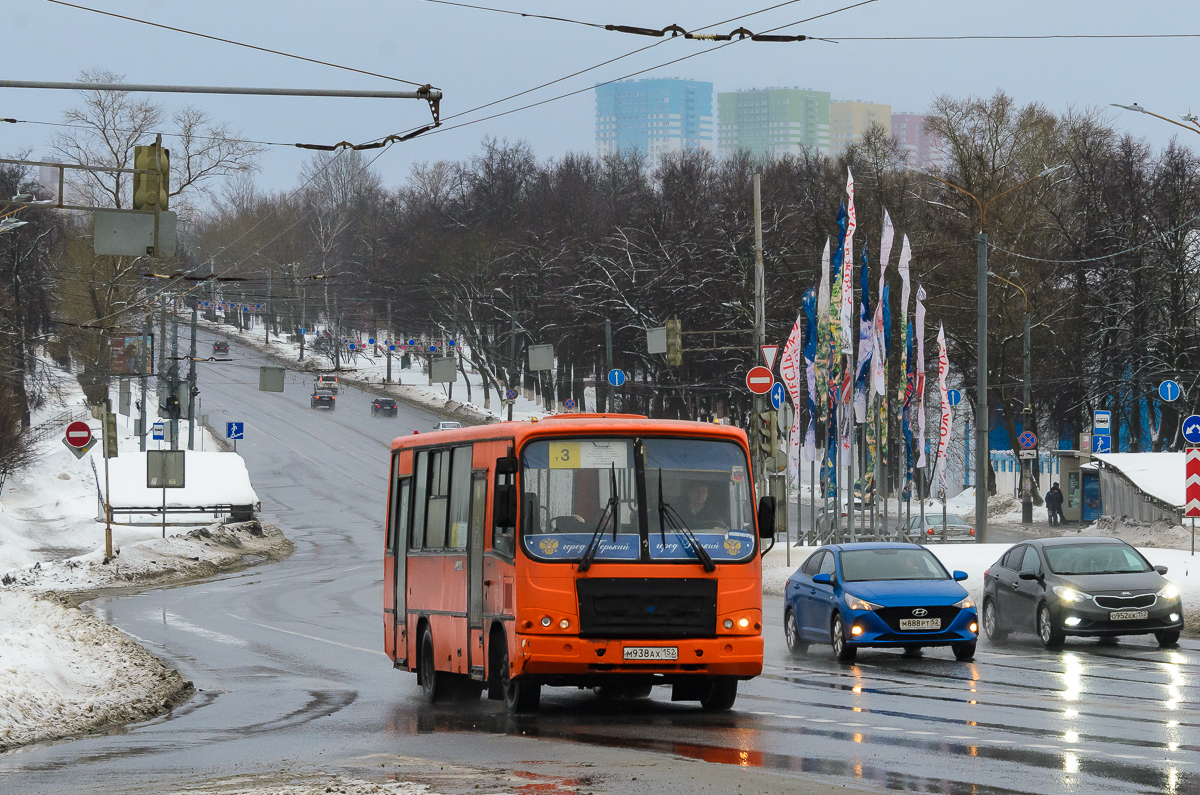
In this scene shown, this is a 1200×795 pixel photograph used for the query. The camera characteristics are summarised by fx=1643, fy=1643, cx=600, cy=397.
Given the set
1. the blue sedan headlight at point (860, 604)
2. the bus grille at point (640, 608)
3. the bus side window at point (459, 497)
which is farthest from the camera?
the blue sedan headlight at point (860, 604)

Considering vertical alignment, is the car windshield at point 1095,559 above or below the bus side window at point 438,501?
below

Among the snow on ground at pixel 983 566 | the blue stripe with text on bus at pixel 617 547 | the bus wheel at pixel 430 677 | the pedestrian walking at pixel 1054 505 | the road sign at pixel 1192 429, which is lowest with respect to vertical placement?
the pedestrian walking at pixel 1054 505

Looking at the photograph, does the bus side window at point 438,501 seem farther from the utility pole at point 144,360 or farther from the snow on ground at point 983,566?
the utility pole at point 144,360

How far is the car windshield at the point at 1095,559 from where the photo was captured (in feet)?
69.7

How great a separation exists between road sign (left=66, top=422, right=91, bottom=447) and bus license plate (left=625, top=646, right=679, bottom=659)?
83.1 feet

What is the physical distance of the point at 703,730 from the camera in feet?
41.2

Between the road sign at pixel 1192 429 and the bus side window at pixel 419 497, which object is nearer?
the bus side window at pixel 419 497

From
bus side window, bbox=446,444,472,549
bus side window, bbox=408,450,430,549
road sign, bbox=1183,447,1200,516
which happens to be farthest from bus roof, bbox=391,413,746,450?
road sign, bbox=1183,447,1200,516

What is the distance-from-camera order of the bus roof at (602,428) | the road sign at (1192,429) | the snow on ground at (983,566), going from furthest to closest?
the road sign at (1192,429) → the snow on ground at (983,566) → the bus roof at (602,428)

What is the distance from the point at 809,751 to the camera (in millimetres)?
11016

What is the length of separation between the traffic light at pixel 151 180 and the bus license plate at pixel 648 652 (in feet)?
30.8

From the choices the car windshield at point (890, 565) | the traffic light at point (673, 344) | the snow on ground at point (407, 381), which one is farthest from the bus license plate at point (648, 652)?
the snow on ground at point (407, 381)

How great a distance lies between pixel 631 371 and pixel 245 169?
21.6m

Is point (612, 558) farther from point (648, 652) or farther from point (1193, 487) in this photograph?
point (1193, 487)
